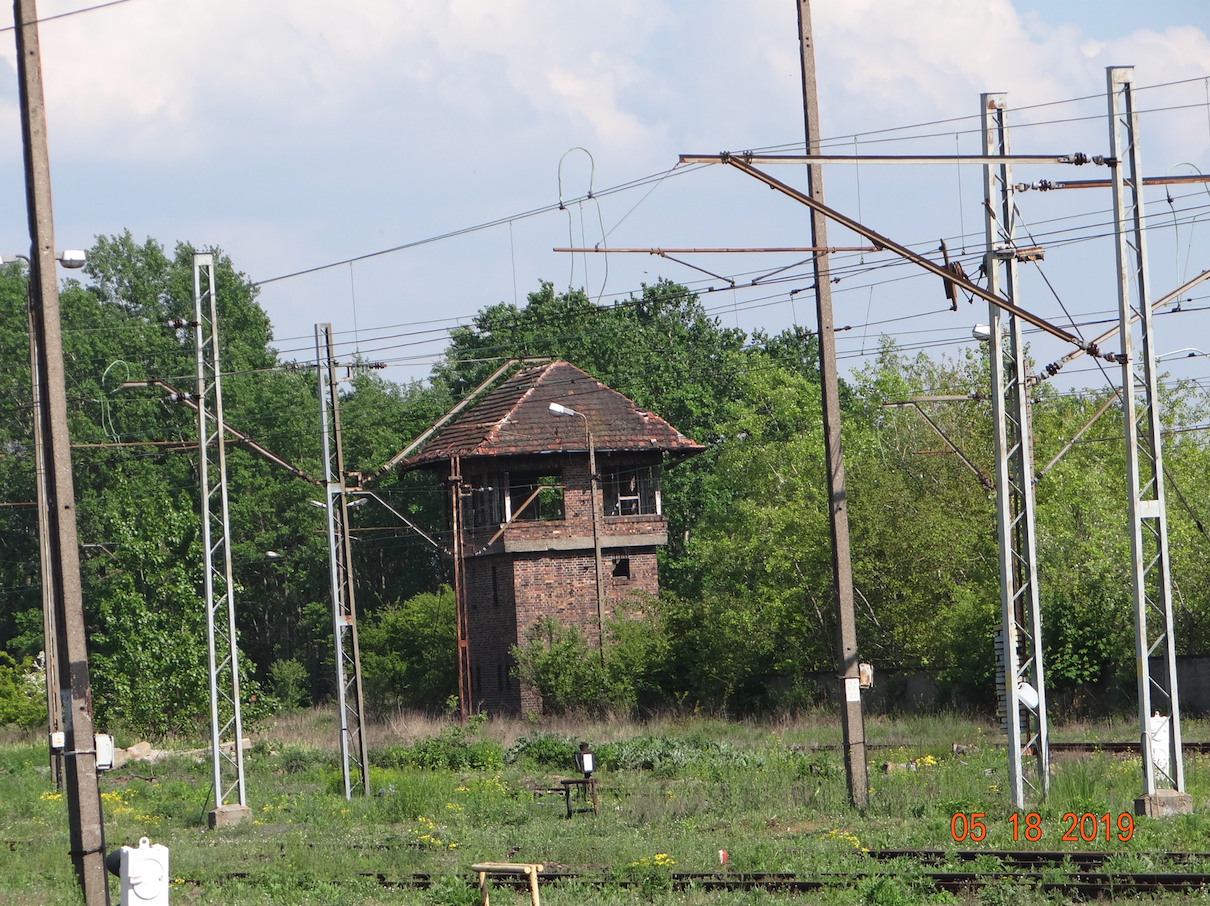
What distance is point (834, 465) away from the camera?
19.1 m

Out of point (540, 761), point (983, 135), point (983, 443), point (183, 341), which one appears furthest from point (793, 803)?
point (183, 341)

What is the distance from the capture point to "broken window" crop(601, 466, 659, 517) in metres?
43.5

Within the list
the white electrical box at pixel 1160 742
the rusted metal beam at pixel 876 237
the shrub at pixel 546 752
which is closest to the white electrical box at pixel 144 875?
the rusted metal beam at pixel 876 237

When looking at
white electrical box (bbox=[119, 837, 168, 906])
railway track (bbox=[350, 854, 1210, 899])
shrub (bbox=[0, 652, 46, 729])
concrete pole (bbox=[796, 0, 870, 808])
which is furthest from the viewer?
shrub (bbox=[0, 652, 46, 729])

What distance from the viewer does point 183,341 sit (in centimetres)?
6988

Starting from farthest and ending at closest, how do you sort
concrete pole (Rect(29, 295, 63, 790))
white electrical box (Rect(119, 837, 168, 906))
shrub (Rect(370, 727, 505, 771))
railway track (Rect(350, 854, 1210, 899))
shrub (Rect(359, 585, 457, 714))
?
1. shrub (Rect(359, 585, 457, 714))
2. shrub (Rect(370, 727, 505, 771))
3. concrete pole (Rect(29, 295, 63, 790))
4. railway track (Rect(350, 854, 1210, 899))
5. white electrical box (Rect(119, 837, 168, 906))

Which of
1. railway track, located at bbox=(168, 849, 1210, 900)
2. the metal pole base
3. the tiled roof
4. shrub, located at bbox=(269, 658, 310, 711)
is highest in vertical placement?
the tiled roof

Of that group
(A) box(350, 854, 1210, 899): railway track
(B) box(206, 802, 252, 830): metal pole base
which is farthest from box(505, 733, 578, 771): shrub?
(A) box(350, 854, 1210, 899): railway track

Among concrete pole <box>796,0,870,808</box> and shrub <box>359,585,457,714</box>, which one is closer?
concrete pole <box>796,0,870,808</box>

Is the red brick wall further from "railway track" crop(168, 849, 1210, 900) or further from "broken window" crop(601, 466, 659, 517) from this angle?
"railway track" crop(168, 849, 1210, 900)

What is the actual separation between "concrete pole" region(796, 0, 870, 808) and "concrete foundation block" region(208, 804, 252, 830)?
1030 centimetres

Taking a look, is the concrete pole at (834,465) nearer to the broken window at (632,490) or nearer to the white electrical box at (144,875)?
the white electrical box at (144,875)

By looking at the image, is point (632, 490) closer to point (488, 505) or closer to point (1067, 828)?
point (488, 505)

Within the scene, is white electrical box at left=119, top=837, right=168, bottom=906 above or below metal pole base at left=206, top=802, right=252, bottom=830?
above
